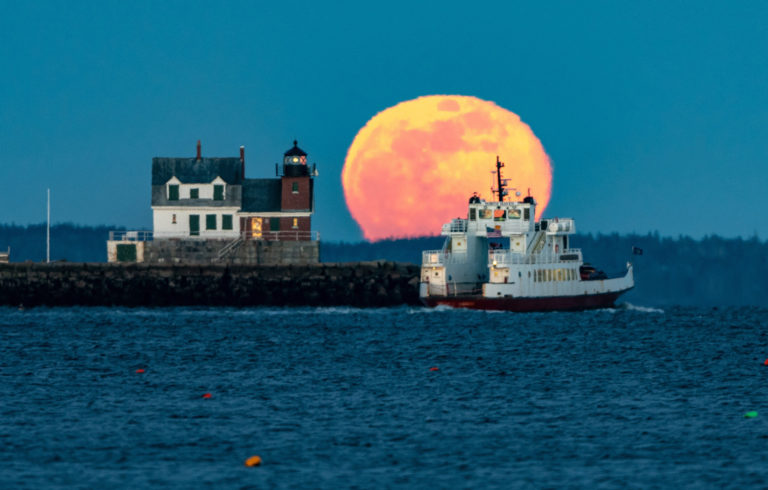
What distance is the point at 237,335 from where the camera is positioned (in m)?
65.4

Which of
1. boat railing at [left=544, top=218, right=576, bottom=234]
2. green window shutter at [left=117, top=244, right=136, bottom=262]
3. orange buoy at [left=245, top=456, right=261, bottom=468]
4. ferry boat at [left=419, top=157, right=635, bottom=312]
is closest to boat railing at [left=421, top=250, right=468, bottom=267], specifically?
ferry boat at [left=419, top=157, right=635, bottom=312]

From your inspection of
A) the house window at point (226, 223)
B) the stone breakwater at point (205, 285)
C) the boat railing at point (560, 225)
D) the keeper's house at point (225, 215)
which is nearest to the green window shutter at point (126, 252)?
the keeper's house at point (225, 215)

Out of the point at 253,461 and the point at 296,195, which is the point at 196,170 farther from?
the point at 253,461

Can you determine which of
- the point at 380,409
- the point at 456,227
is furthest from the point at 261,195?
the point at 380,409

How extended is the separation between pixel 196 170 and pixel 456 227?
1018 inches

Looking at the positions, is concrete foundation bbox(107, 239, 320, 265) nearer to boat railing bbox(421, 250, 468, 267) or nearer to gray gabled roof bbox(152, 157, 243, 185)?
gray gabled roof bbox(152, 157, 243, 185)

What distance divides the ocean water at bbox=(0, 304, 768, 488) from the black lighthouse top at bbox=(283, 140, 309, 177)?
3363cm

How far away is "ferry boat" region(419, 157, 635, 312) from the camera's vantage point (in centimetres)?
7962

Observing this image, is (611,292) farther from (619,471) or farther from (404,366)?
(619,471)

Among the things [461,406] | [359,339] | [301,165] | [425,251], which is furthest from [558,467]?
[301,165]

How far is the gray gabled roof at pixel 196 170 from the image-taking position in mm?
100625

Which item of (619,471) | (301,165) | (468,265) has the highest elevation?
(301,165)

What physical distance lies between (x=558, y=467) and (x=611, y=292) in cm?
5922

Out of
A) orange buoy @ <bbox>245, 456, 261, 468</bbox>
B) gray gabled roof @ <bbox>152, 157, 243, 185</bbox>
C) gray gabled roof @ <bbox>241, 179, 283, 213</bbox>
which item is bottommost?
orange buoy @ <bbox>245, 456, 261, 468</bbox>
